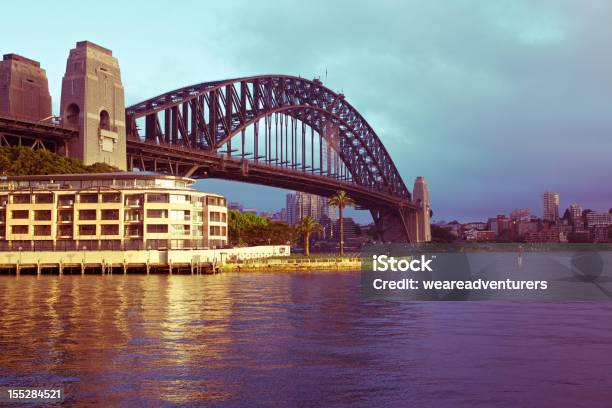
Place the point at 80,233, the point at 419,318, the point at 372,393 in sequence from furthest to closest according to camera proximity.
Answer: the point at 80,233 → the point at 419,318 → the point at 372,393

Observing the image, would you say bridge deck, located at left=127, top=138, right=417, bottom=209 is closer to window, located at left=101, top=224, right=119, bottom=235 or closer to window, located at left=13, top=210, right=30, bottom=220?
window, located at left=101, top=224, right=119, bottom=235

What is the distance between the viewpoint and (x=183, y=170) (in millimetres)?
144625

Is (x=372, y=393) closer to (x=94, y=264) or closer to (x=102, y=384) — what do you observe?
(x=102, y=384)

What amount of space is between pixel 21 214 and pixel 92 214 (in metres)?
11.2

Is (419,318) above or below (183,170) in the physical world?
below

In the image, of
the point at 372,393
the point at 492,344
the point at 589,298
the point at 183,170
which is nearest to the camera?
the point at 372,393

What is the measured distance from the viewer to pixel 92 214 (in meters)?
115

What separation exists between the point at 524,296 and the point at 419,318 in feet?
87.8

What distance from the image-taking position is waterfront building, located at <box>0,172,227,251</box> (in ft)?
372

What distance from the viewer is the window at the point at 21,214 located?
115375 mm

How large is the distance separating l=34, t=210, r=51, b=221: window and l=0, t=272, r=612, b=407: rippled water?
52819 millimetres

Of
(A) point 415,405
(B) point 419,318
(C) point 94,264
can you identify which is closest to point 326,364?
(A) point 415,405

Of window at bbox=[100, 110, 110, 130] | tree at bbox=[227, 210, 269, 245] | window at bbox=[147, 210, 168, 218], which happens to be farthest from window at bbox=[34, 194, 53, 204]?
tree at bbox=[227, 210, 269, 245]

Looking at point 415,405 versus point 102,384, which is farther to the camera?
point 102,384
